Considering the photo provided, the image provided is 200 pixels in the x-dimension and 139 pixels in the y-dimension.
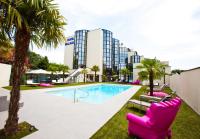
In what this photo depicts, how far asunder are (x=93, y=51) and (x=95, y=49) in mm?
1030

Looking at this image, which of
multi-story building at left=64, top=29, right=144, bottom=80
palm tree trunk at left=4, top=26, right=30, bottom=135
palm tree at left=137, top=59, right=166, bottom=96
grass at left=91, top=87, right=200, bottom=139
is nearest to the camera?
palm tree trunk at left=4, top=26, right=30, bottom=135

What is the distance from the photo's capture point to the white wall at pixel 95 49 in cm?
4461

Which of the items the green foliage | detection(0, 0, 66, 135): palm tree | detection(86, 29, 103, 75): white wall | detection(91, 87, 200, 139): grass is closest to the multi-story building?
detection(86, 29, 103, 75): white wall

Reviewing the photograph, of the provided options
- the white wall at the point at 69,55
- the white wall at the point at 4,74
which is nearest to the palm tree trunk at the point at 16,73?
the white wall at the point at 4,74

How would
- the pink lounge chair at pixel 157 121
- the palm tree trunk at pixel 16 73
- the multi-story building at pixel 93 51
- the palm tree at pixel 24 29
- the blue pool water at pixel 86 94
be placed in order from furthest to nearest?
the multi-story building at pixel 93 51, the blue pool water at pixel 86 94, the palm tree trunk at pixel 16 73, the palm tree at pixel 24 29, the pink lounge chair at pixel 157 121

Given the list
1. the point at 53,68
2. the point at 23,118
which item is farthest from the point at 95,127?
the point at 53,68

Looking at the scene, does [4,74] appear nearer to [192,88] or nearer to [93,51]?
[192,88]

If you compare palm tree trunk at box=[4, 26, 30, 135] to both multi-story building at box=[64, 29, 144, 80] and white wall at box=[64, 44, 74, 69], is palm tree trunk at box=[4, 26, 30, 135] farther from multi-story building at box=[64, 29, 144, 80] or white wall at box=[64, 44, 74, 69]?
white wall at box=[64, 44, 74, 69]

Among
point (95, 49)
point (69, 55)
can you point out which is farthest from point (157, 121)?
point (69, 55)

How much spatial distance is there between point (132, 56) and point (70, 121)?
55.5 metres

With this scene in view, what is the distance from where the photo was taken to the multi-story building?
148ft

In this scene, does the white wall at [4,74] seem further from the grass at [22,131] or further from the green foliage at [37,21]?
the green foliage at [37,21]

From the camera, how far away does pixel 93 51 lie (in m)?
45.9

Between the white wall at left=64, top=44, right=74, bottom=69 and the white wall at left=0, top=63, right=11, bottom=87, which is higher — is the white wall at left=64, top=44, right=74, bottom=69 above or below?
above
